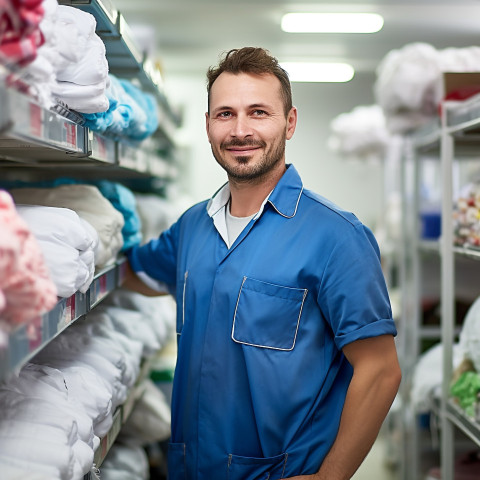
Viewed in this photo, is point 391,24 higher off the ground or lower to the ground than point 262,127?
higher

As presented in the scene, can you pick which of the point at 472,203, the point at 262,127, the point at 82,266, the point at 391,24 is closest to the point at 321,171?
the point at 391,24

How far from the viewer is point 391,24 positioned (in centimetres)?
535

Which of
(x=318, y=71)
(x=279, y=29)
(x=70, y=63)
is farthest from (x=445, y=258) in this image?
(x=318, y=71)

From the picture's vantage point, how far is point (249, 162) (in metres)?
2.08

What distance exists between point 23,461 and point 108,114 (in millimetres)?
1015

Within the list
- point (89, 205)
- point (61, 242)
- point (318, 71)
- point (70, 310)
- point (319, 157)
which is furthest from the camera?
point (319, 157)

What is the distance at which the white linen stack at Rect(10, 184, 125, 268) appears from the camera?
1.95 metres

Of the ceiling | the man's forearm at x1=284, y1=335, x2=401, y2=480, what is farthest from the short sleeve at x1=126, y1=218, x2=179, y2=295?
the ceiling

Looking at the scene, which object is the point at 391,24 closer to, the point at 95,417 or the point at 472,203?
the point at 472,203

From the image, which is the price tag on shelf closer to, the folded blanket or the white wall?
the folded blanket

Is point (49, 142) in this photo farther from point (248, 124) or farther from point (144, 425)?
point (144, 425)

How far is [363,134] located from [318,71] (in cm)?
164

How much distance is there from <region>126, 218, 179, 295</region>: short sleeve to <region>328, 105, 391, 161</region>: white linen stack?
12.2 ft

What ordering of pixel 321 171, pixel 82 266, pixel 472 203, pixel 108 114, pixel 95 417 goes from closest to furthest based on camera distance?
pixel 82 266 → pixel 95 417 → pixel 108 114 → pixel 472 203 → pixel 321 171
